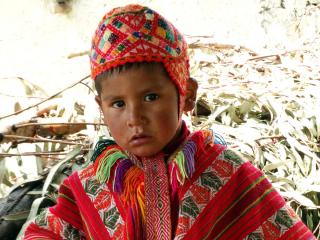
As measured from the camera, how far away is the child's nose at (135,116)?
1.22 metres

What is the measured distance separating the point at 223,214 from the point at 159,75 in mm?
387

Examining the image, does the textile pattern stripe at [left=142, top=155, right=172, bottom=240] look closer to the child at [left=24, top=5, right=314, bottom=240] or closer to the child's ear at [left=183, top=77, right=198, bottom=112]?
the child at [left=24, top=5, right=314, bottom=240]

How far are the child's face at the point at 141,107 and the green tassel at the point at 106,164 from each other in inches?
3.9

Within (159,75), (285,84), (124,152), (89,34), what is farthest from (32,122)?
(89,34)

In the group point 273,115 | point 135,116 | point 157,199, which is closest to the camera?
point 135,116

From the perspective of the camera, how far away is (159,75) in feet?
4.14

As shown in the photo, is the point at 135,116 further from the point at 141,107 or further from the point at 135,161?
the point at 135,161

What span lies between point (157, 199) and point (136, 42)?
38 centimetres

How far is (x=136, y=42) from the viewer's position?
1.26 m

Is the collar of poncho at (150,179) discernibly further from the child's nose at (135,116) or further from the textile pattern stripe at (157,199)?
the child's nose at (135,116)

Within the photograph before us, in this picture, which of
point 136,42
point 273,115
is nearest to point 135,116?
point 136,42

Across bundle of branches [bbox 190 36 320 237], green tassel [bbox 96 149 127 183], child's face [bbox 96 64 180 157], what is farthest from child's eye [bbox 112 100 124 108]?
bundle of branches [bbox 190 36 320 237]

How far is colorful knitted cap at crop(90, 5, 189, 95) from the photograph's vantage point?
1.26m

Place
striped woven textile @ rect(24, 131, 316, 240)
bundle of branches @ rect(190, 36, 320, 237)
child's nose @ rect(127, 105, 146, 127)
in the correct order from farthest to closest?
bundle of branches @ rect(190, 36, 320, 237)
striped woven textile @ rect(24, 131, 316, 240)
child's nose @ rect(127, 105, 146, 127)
